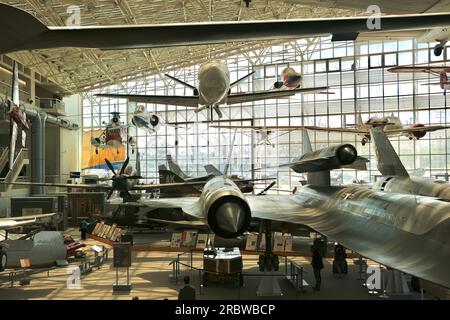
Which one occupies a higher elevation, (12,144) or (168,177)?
(12,144)

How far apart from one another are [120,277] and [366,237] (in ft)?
22.3

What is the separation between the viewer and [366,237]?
7055mm

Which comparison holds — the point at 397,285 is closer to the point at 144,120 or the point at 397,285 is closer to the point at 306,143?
the point at 306,143

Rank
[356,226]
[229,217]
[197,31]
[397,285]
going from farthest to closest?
[397,285] < [356,226] < [229,217] < [197,31]

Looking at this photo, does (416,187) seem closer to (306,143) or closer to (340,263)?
(340,263)

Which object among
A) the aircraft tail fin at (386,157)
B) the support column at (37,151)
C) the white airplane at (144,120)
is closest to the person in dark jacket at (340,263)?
the aircraft tail fin at (386,157)

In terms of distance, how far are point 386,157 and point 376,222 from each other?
2.74 m

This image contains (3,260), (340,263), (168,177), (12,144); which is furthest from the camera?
(168,177)

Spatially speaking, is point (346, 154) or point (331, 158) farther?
point (331, 158)

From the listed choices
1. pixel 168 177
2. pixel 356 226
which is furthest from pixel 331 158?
pixel 168 177

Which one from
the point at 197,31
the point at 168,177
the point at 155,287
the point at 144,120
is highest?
the point at 144,120

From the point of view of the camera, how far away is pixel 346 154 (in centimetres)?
970

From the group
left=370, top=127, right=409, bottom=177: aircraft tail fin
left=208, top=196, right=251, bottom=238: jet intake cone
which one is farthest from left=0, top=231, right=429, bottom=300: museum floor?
left=370, top=127, right=409, bottom=177: aircraft tail fin

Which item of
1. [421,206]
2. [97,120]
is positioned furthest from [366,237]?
[97,120]
